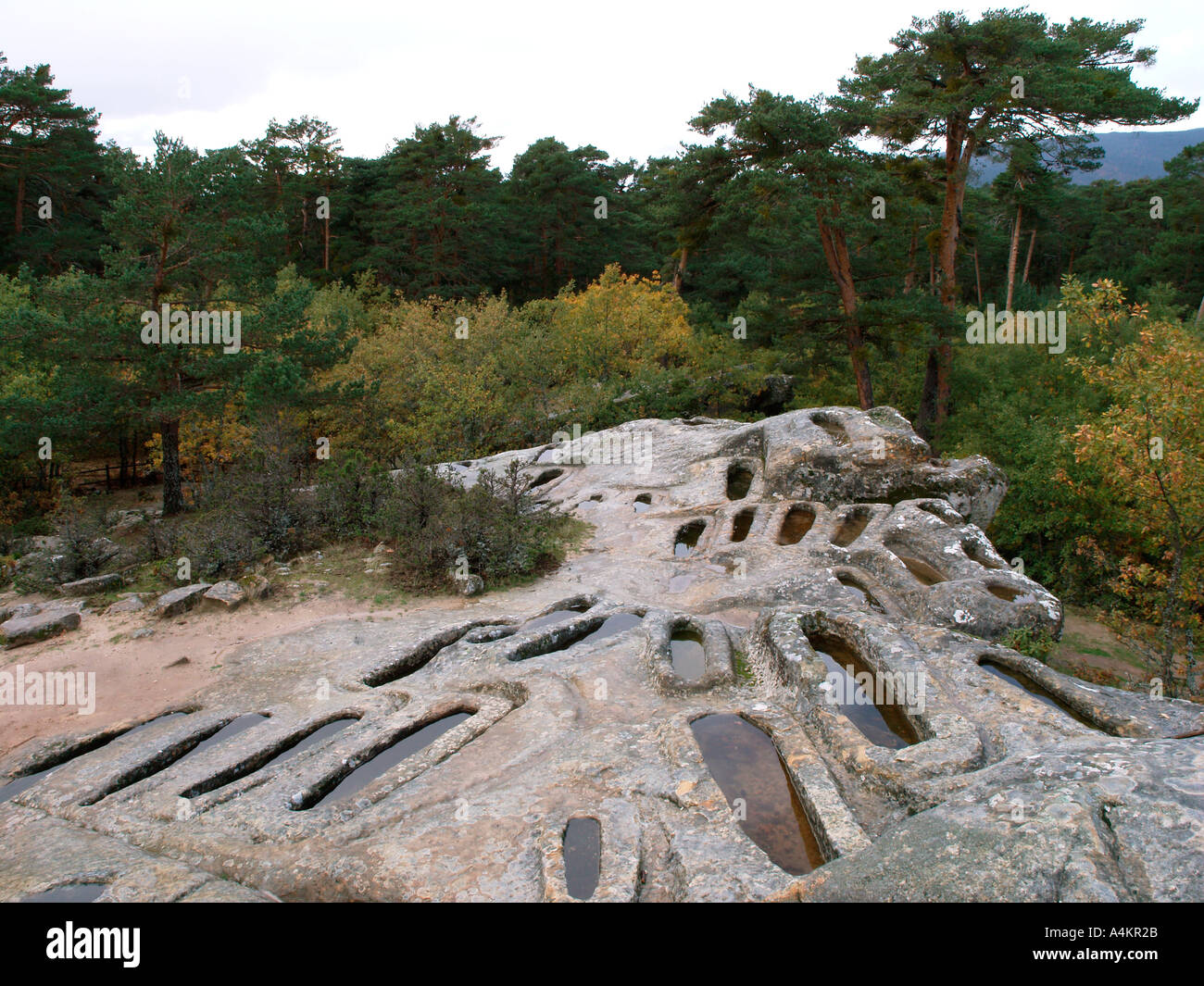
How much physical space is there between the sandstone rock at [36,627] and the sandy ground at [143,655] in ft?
0.53

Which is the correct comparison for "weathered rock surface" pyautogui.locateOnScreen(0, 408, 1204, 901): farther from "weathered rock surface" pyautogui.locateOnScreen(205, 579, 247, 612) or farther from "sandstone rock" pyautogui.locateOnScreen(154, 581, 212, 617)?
"sandstone rock" pyautogui.locateOnScreen(154, 581, 212, 617)

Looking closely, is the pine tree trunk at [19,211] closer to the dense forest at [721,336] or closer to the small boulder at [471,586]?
the dense forest at [721,336]

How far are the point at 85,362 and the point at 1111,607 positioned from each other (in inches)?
955

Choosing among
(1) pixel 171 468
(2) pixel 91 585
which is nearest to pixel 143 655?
(2) pixel 91 585

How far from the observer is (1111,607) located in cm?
1537

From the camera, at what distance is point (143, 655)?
1048 cm

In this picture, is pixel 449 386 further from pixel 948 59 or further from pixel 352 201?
pixel 352 201

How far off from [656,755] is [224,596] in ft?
27.8

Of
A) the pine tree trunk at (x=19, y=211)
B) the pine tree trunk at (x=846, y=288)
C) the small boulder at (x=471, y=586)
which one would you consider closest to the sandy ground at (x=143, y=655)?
the small boulder at (x=471, y=586)

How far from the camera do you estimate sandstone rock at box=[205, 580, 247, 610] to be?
11.9m

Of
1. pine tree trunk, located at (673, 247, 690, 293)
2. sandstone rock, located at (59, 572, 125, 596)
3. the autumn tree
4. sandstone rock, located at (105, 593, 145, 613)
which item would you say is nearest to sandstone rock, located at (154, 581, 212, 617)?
sandstone rock, located at (105, 593, 145, 613)

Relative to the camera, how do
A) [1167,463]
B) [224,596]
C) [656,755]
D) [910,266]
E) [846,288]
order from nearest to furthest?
1. [656,755]
2. [1167,463]
3. [224,596]
4. [846,288]
5. [910,266]

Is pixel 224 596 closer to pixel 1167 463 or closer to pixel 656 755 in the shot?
pixel 656 755

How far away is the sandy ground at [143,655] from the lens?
8.91 metres
